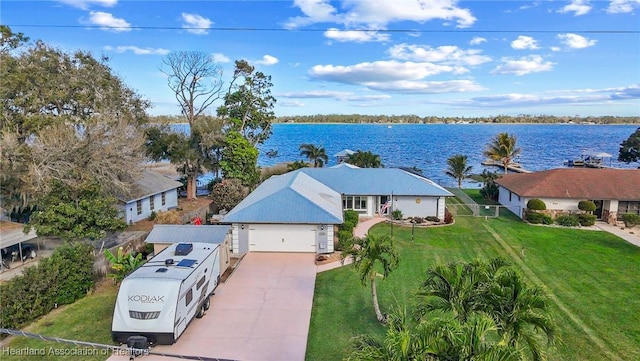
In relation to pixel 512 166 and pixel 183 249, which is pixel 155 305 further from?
pixel 512 166

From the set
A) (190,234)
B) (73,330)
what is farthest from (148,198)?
(73,330)

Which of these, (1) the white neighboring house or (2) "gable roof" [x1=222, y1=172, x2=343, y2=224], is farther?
(1) the white neighboring house

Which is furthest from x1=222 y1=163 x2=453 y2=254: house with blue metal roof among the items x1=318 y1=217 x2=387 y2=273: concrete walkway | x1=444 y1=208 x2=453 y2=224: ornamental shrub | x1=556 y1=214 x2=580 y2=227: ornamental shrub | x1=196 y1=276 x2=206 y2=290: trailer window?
x1=556 y1=214 x2=580 y2=227: ornamental shrub

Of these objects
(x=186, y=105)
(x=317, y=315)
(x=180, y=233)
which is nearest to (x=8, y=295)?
(x=180, y=233)

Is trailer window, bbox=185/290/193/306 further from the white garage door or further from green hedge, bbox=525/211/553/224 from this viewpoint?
green hedge, bbox=525/211/553/224

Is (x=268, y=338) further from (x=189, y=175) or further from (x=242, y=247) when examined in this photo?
(x=189, y=175)

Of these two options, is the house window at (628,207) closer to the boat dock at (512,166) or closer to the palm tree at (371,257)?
the palm tree at (371,257)

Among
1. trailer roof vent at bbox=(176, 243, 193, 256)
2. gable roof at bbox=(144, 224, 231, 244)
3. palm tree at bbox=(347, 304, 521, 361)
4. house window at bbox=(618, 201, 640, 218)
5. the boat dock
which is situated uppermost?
palm tree at bbox=(347, 304, 521, 361)
